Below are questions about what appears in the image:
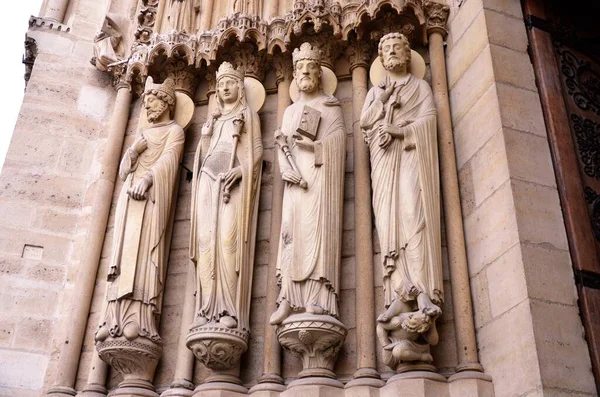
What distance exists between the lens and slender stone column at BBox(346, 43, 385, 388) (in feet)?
15.9

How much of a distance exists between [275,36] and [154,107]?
1215 millimetres

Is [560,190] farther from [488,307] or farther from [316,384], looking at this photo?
[316,384]

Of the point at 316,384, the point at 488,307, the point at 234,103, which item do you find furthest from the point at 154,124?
the point at 488,307

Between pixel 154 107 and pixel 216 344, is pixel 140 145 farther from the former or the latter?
pixel 216 344

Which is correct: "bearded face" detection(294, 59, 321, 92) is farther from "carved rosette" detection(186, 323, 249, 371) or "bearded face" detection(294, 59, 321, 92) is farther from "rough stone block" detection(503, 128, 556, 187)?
"carved rosette" detection(186, 323, 249, 371)

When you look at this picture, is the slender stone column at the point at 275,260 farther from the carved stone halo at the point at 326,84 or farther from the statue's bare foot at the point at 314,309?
the statue's bare foot at the point at 314,309

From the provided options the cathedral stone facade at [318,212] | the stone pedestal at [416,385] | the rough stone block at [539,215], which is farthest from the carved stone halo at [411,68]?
the stone pedestal at [416,385]

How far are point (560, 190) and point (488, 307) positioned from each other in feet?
3.21

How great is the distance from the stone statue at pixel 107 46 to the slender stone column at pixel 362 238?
8.01 ft

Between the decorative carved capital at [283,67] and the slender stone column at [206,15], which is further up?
the slender stone column at [206,15]

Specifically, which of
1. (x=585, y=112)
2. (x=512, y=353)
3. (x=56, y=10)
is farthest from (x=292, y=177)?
(x=56, y=10)

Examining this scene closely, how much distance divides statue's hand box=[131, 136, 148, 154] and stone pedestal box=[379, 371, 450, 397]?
2832 millimetres

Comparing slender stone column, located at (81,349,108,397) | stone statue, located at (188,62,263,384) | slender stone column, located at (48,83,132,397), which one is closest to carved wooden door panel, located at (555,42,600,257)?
stone statue, located at (188,62,263,384)

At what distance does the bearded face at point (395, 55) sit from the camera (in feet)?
18.8
